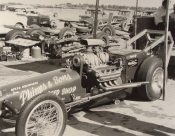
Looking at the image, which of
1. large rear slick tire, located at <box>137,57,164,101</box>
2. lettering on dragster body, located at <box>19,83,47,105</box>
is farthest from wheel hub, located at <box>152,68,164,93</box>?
lettering on dragster body, located at <box>19,83,47,105</box>

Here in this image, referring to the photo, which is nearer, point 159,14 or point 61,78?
point 61,78

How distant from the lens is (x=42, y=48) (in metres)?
10.9

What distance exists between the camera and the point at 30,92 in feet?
13.3

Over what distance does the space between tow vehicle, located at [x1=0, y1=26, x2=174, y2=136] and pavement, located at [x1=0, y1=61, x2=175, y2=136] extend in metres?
0.21

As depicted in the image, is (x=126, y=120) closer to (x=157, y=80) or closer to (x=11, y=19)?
(x=157, y=80)

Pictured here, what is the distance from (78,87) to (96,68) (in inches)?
18.5

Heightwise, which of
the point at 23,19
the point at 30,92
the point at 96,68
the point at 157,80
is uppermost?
the point at 23,19

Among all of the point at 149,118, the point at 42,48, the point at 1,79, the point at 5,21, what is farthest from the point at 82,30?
the point at 149,118

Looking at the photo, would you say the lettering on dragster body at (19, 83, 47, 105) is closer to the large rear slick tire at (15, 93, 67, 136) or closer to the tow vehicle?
the tow vehicle

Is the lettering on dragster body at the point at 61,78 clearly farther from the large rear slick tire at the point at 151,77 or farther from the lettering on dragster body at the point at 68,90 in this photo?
the large rear slick tire at the point at 151,77

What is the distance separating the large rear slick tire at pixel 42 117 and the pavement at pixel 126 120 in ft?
1.44

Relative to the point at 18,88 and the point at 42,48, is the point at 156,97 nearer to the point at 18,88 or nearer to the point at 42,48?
the point at 18,88

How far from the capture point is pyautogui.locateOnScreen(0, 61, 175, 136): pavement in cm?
423

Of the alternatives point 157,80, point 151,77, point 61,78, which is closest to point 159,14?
point 157,80
